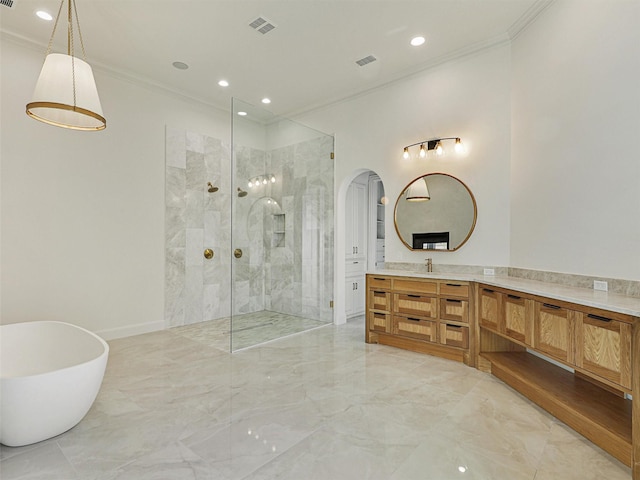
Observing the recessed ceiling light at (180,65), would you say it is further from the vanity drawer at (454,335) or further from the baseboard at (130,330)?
the vanity drawer at (454,335)

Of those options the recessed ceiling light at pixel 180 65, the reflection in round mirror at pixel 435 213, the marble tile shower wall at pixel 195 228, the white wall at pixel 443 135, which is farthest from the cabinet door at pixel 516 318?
the recessed ceiling light at pixel 180 65

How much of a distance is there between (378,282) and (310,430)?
2.25 metres

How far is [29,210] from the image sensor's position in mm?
3719

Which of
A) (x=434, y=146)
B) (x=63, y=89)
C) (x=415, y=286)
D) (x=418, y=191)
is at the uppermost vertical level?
(x=434, y=146)

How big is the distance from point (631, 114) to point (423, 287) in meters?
2.28

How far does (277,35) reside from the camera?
3.65 meters

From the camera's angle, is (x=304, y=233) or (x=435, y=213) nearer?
(x=435, y=213)

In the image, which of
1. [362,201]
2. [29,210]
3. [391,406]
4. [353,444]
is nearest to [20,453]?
[353,444]

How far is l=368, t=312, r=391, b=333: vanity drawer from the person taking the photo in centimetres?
409

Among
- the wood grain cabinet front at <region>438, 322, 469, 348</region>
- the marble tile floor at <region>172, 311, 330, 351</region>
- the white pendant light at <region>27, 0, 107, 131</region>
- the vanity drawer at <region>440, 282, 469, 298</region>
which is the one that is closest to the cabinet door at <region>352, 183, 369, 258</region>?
the marble tile floor at <region>172, 311, 330, 351</region>

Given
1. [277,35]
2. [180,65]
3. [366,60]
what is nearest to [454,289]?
[366,60]

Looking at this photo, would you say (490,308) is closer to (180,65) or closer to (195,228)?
(195,228)

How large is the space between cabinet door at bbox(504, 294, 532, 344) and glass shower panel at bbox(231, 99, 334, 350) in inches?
106

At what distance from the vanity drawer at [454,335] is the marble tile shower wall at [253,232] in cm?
198
